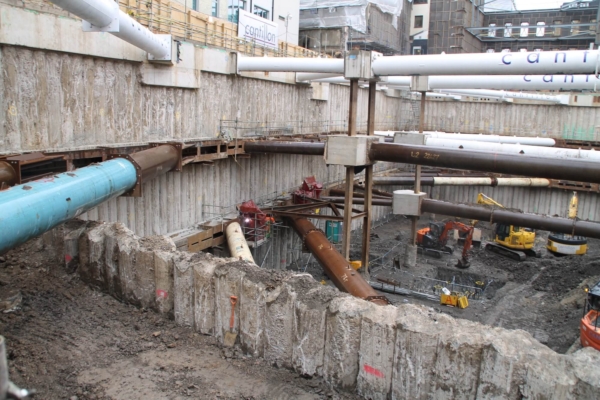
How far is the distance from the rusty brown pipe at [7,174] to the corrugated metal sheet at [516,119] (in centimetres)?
3389

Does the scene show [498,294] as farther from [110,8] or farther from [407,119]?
[407,119]

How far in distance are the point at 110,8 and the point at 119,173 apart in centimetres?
322

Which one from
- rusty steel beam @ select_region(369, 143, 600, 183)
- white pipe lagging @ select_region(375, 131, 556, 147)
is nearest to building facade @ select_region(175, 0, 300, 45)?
white pipe lagging @ select_region(375, 131, 556, 147)

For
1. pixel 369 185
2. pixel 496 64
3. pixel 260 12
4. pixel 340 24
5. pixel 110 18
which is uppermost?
pixel 340 24

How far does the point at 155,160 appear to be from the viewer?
12664mm

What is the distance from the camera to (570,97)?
34281 mm

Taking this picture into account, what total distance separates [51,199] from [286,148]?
11.8 metres

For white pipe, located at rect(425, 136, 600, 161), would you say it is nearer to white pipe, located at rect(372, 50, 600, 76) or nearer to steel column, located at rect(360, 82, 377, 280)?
steel column, located at rect(360, 82, 377, 280)

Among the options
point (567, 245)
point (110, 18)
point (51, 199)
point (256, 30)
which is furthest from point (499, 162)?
point (256, 30)

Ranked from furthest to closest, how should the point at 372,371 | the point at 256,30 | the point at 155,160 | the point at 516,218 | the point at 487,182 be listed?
1. the point at 487,182
2. the point at 256,30
3. the point at 516,218
4. the point at 155,160
5. the point at 372,371

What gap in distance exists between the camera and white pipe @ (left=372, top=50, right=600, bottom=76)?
12.6 m

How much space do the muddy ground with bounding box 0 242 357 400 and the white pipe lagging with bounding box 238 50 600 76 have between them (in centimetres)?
1046

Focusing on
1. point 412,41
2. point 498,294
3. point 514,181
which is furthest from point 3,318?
point 412,41

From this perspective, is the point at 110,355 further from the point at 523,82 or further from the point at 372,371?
the point at 523,82
